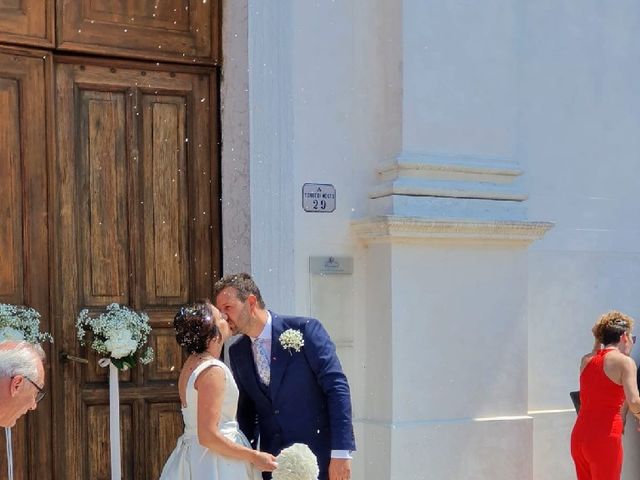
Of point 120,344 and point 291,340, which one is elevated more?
point 291,340

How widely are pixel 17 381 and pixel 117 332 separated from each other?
8.51 ft

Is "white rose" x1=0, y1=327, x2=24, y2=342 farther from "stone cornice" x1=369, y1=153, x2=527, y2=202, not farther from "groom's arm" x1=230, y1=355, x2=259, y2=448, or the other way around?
"stone cornice" x1=369, y1=153, x2=527, y2=202

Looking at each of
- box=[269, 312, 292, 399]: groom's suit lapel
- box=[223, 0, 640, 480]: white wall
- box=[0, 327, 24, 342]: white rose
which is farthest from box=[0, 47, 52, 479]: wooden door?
box=[269, 312, 292, 399]: groom's suit lapel

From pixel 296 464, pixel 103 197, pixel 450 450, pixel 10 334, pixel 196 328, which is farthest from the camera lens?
pixel 450 450

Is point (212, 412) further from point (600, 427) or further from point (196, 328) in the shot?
point (600, 427)

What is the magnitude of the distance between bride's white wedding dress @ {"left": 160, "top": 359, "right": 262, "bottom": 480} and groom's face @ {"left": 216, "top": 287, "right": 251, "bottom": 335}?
0.87 feet

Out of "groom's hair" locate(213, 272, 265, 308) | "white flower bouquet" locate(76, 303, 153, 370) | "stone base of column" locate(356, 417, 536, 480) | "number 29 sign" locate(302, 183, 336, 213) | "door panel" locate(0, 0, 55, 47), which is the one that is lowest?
"stone base of column" locate(356, 417, 536, 480)

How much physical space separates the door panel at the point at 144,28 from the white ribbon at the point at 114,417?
6.04 feet

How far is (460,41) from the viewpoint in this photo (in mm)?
6754

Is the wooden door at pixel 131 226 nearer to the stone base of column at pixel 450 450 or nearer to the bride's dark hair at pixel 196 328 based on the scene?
the stone base of column at pixel 450 450

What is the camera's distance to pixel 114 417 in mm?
6020

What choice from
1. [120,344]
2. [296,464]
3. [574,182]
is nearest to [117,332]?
[120,344]

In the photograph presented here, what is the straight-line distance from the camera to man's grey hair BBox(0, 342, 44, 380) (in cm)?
339

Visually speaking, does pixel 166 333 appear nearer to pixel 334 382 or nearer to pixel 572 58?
pixel 334 382
